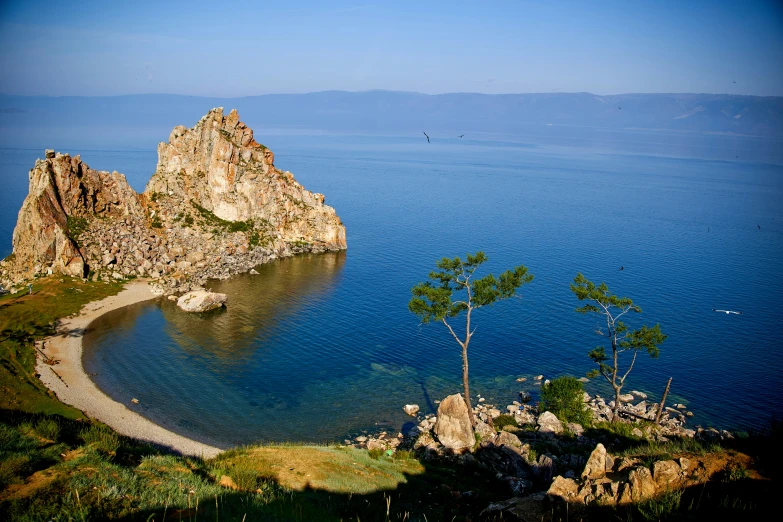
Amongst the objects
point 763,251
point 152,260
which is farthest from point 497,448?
point 763,251

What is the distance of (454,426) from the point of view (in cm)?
3409

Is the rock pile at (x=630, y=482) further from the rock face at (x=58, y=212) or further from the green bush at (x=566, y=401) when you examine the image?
the rock face at (x=58, y=212)

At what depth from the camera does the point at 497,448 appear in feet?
104

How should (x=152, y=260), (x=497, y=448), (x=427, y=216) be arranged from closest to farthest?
(x=497, y=448), (x=152, y=260), (x=427, y=216)

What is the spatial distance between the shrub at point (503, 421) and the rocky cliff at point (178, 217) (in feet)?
170

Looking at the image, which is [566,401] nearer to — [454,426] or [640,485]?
[454,426]

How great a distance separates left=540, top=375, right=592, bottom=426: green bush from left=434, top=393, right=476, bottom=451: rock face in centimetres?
937

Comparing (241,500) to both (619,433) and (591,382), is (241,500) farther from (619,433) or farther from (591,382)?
(591,382)

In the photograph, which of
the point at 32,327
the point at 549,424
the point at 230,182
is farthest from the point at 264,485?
the point at 230,182

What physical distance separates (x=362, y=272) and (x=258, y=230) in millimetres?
22755

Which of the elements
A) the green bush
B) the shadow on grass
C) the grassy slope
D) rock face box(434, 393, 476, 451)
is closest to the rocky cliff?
rock face box(434, 393, 476, 451)

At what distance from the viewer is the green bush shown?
128 feet

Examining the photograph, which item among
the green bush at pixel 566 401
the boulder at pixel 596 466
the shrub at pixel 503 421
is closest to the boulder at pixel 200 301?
the shrub at pixel 503 421

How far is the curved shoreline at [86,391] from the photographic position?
37719 millimetres
